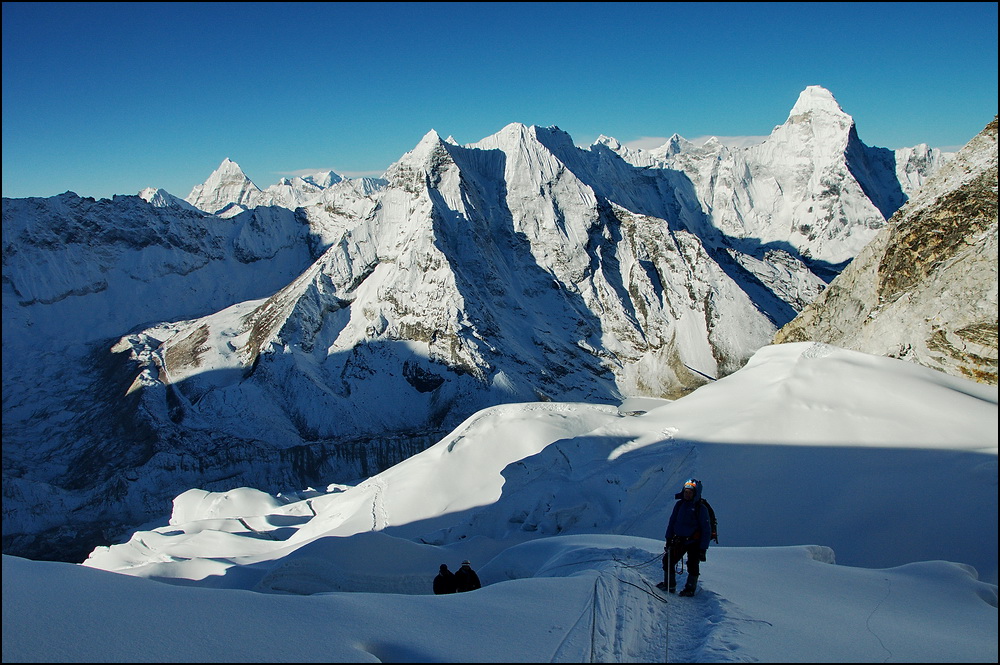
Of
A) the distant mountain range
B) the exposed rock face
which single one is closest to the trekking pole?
the exposed rock face

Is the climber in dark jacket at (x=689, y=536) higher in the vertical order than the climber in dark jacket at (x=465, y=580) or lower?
higher

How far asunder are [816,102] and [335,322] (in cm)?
11580

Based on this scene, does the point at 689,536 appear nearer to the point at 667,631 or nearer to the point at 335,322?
the point at 667,631

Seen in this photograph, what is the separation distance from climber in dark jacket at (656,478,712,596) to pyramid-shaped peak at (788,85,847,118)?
14670 cm

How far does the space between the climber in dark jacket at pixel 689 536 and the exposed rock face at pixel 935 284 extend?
39.4 ft

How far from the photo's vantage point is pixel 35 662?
373 centimetres

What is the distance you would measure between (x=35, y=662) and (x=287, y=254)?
322 ft

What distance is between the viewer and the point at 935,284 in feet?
54.9

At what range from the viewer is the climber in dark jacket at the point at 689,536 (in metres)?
6.99

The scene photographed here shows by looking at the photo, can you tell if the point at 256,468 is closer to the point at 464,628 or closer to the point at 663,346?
the point at 663,346

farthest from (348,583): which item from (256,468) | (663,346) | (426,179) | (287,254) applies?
(287,254)

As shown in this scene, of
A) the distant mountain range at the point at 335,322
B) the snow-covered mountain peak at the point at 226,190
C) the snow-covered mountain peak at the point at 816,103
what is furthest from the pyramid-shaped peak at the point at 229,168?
the snow-covered mountain peak at the point at 816,103

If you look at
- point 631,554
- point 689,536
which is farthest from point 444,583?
point 689,536

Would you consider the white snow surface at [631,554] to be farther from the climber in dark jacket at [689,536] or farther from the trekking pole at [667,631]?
the climber in dark jacket at [689,536]
